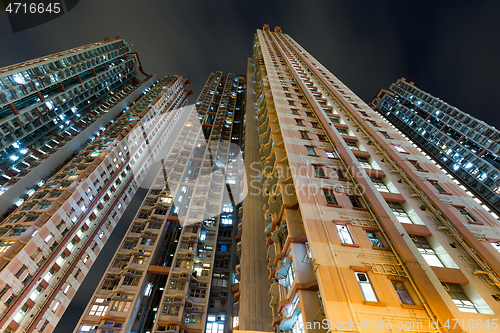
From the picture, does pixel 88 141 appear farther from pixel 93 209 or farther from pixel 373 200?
pixel 373 200

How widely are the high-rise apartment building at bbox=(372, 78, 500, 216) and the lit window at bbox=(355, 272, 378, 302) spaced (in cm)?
4939

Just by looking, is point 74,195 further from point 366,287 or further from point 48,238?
point 366,287

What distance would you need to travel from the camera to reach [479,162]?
47750 millimetres

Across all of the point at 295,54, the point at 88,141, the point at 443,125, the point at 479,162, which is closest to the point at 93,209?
the point at 88,141

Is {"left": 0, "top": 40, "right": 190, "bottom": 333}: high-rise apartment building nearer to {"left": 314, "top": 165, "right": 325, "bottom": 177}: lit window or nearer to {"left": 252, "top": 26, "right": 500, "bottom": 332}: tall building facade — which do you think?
{"left": 252, "top": 26, "right": 500, "bottom": 332}: tall building facade

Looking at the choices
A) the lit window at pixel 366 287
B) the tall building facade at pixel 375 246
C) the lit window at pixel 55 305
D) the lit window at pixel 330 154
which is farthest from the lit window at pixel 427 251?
the lit window at pixel 55 305

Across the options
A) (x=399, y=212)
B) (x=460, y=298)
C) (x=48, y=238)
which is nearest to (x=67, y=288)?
(x=48, y=238)

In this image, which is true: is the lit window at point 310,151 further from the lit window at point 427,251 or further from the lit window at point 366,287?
the lit window at point 366,287

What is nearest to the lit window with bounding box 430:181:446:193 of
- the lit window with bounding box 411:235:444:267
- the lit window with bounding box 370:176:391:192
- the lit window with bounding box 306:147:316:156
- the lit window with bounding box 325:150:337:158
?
the lit window with bounding box 370:176:391:192

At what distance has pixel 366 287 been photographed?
1053cm

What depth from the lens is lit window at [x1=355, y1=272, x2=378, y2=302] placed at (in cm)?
1011

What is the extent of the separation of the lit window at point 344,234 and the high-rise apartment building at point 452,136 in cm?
4799

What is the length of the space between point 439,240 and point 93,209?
2018 inches

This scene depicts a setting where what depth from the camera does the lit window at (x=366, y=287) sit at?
1011cm
